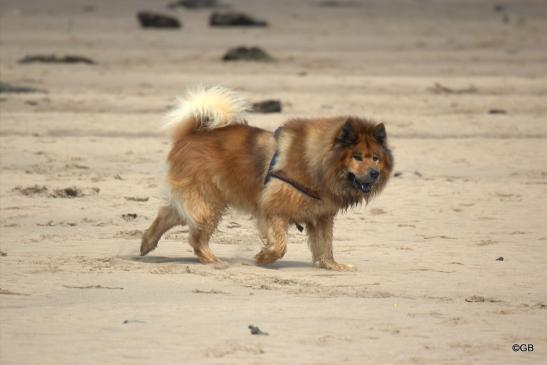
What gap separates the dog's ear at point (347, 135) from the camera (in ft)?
28.3

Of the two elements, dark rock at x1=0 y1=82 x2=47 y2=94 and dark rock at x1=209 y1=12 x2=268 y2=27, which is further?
dark rock at x1=209 y1=12 x2=268 y2=27

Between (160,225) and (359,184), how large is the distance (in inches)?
58.8

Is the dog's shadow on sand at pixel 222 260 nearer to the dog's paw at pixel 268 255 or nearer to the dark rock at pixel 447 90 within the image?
the dog's paw at pixel 268 255

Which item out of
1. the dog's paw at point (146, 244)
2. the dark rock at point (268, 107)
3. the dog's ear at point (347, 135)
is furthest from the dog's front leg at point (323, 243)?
the dark rock at point (268, 107)

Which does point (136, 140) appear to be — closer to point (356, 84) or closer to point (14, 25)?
point (356, 84)

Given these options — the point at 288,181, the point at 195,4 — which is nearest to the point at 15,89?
the point at 288,181

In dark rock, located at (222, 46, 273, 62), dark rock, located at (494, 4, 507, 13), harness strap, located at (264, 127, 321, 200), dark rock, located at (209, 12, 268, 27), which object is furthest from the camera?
dark rock, located at (494, 4, 507, 13)

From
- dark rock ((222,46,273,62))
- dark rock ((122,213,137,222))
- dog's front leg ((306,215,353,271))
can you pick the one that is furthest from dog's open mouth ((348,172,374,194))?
dark rock ((222,46,273,62))

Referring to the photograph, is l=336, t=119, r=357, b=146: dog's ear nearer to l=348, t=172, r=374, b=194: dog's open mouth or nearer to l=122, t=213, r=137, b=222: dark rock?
l=348, t=172, r=374, b=194: dog's open mouth

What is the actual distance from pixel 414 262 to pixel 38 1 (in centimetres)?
3002

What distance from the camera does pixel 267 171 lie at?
8906 mm

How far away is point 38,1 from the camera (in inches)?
1484

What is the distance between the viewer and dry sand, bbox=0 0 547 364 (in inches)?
276

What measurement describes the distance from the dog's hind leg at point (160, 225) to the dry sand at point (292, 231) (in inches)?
9.5
